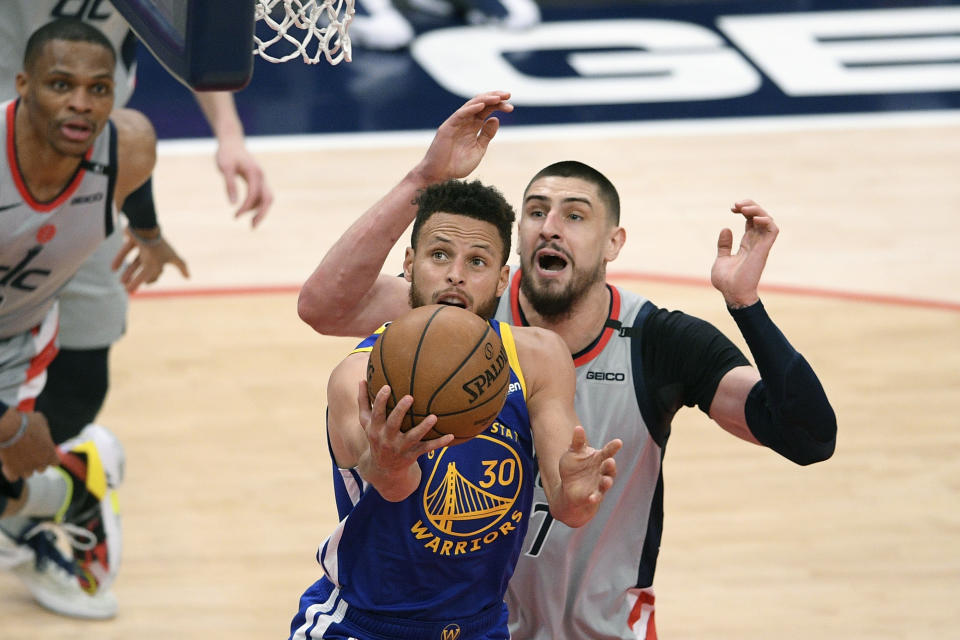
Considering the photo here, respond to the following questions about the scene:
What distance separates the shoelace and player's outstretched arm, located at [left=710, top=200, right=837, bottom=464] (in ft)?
9.54

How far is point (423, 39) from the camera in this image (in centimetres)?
1214

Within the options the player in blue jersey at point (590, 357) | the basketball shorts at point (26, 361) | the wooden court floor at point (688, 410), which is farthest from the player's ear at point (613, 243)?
the basketball shorts at point (26, 361)

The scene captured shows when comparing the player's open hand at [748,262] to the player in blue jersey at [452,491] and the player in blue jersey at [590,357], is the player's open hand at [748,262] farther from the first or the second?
the player in blue jersey at [452,491]

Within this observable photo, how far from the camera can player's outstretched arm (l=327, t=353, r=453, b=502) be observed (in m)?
2.96

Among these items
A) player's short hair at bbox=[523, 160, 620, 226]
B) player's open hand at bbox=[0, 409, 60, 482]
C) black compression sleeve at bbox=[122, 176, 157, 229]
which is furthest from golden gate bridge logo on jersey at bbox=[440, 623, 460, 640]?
black compression sleeve at bbox=[122, 176, 157, 229]

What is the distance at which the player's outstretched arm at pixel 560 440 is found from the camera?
324cm

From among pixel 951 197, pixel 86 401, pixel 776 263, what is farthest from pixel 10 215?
pixel 951 197

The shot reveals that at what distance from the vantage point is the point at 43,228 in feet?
17.2

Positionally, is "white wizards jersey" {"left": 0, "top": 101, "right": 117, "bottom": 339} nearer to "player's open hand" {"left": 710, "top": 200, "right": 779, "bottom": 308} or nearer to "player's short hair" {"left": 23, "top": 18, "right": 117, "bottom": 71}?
"player's short hair" {"left": 23, "top": 18, "right": 117, "bottom": 71}

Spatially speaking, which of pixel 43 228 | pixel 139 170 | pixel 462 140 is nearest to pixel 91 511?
pixel 43 228

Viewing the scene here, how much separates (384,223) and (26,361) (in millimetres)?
2180

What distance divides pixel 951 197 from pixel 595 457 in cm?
686

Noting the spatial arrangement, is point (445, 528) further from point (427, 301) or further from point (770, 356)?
point (770, 356)

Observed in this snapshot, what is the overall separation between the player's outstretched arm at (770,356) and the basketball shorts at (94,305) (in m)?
3.03
